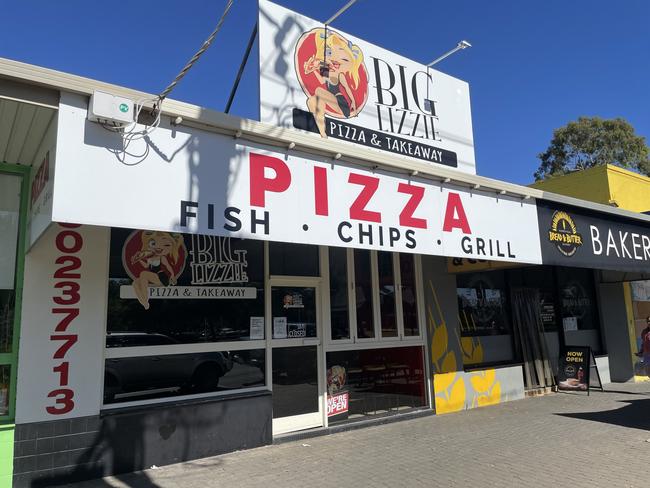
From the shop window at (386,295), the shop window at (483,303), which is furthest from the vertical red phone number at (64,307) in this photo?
the shop window at (483,303)

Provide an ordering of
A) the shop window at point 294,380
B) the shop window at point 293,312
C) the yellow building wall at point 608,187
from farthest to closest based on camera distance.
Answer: the yellow building wall at point 608,187 < the shop window at point 293,312 < the shop window at point 294,380

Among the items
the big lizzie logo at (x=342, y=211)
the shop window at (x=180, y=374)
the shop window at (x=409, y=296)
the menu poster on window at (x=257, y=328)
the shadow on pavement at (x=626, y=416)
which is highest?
the big lizzie logo at (x=342, y=211)

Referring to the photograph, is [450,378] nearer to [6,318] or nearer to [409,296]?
[409,296]

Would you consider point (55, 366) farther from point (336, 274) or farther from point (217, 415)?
point (336, 274)

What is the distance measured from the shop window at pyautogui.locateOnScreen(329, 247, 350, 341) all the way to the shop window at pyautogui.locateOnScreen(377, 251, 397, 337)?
73cm

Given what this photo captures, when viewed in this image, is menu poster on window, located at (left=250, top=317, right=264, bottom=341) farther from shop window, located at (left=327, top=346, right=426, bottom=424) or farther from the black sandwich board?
the black sandwich board

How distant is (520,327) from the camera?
10867 millimetres

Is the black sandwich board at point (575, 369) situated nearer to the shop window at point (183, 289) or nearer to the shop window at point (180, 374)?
the shop window at point (180, 374)

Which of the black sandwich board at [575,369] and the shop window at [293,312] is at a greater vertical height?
the shop window at [293,312]

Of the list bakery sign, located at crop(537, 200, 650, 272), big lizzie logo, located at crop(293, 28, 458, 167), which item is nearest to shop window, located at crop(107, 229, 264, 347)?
big lizzie logo, located at crop(293, 28, 458, 167)

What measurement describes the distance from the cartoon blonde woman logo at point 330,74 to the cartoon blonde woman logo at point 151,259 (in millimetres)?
2845

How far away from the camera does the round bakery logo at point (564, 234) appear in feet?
28.1

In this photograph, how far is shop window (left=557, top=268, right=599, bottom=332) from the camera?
488 inches

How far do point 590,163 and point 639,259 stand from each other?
1019 inches
